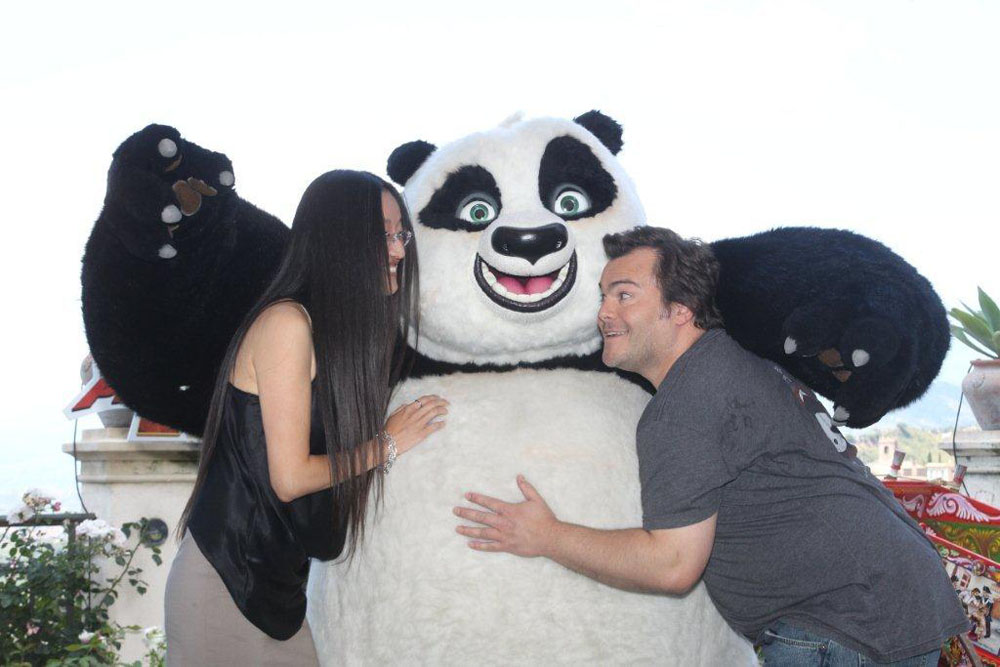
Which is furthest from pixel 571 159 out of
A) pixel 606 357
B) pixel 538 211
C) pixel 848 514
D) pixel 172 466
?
pixel 172 466

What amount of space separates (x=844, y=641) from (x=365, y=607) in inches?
35.1

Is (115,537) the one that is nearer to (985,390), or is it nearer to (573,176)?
(573,176)

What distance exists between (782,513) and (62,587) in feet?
11.1

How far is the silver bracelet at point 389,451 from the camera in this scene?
5.67ft

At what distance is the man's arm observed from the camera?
5.06 feet

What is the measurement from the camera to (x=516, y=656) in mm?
1722

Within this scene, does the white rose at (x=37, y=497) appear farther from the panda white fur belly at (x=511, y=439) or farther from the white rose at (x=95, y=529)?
the panda white fur belly at (x=511, y=439)

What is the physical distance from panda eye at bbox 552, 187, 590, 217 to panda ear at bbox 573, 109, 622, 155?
26cm

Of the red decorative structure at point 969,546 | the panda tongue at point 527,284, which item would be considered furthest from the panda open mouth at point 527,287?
the red decorative structure at point 969,546

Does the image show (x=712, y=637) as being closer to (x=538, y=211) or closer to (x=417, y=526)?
(x=417, y=526)

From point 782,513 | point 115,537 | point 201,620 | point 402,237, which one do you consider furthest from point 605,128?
point 115,537

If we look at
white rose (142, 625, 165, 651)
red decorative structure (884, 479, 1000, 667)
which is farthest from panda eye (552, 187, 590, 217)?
white rose (142, 625, 165, 651)

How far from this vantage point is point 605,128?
217cm

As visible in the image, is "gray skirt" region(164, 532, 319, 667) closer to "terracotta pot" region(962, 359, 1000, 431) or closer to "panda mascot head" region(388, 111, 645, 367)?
"panda mascot head" region(388, 111, 645, 367)
